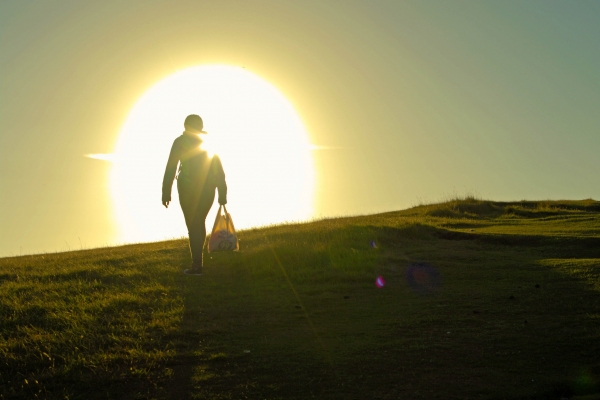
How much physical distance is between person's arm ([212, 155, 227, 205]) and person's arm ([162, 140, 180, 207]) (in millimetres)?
645

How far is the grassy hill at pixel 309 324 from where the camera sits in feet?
17.3

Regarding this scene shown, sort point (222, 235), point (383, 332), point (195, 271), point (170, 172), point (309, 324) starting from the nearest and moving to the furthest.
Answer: point (383, 332), point (309, 324), point (170, 172), point (195, 271), point (222, 235)

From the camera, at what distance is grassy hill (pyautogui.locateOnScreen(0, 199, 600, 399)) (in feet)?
17.3

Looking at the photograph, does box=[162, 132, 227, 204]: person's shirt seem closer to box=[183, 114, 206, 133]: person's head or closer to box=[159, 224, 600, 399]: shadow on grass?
box=[183, 114, 206, 133]: person's head

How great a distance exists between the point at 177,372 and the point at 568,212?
18.7 m

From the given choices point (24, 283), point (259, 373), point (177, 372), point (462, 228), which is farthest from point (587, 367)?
point (462, 228)

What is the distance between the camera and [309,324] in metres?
7.18

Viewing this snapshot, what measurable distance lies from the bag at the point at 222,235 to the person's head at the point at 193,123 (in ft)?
4.96

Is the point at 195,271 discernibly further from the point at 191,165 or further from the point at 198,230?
the point at 191,165

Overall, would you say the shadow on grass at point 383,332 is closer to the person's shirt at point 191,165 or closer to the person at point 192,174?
the person at point 192,174

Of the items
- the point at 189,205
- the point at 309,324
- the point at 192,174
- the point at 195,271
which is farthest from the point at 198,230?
the point at 309,324

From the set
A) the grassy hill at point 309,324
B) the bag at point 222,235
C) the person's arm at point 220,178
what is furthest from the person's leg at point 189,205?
the grassy hill at point 309,324

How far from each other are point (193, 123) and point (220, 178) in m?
1.04

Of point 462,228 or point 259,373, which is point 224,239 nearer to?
point 259,373
